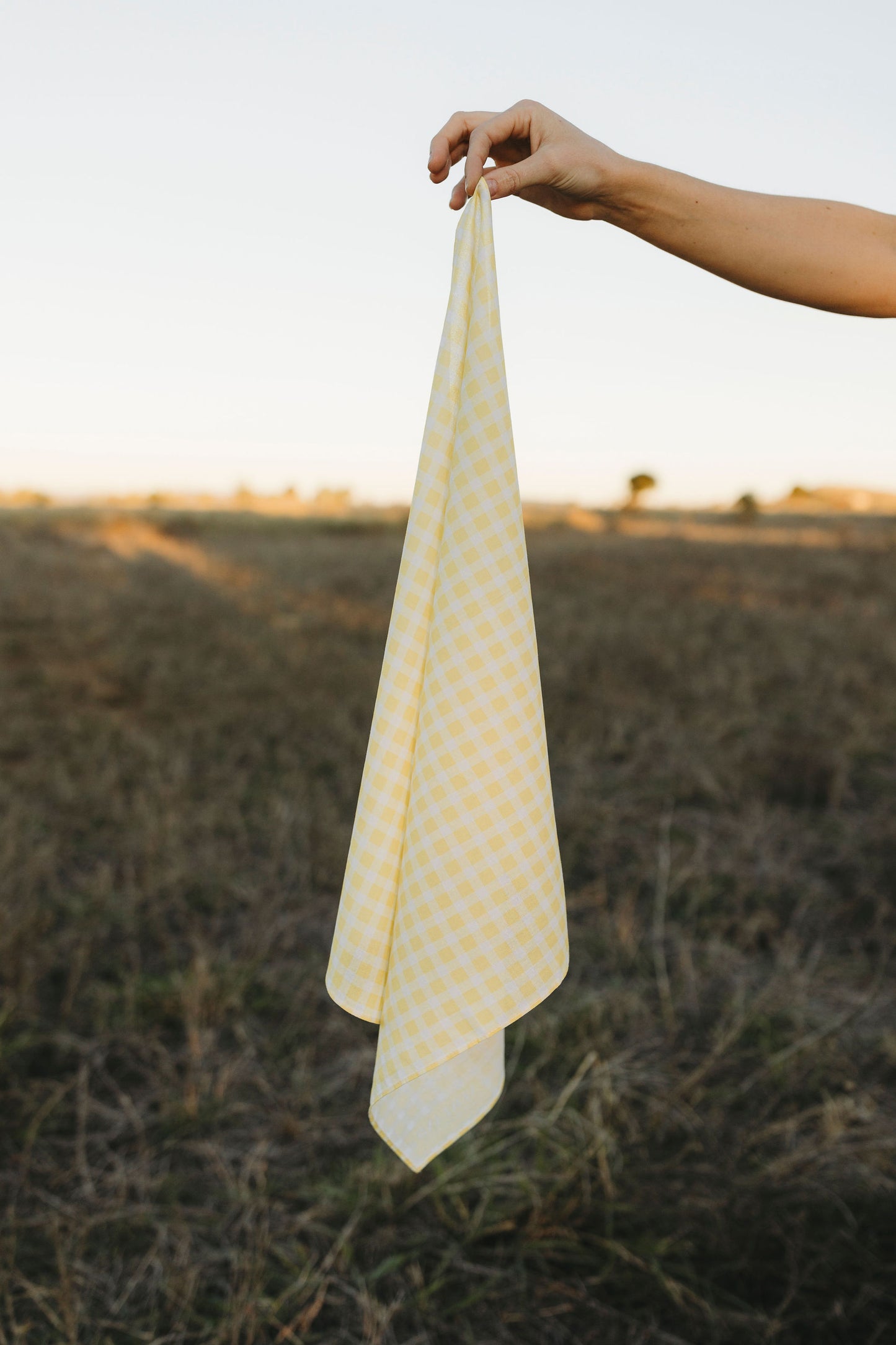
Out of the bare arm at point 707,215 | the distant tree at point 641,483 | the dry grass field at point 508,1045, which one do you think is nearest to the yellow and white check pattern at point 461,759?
the bare arm at point 707,215

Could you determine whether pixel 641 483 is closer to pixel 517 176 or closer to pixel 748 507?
pixel 748 507

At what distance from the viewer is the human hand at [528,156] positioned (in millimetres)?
1092

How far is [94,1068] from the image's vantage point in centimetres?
219

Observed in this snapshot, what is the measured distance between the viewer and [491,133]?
1093 millimetres

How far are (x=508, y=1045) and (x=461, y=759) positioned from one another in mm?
1531

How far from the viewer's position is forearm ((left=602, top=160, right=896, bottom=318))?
1.24 metres

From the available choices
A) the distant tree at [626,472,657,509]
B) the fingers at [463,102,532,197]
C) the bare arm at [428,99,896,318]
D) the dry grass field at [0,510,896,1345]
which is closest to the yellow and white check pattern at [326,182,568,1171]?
the fingers at [463,102,532,197]

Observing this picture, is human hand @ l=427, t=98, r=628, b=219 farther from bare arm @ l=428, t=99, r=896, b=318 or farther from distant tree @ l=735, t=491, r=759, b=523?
distant tree @ l=735, t=491, r=759, b=523

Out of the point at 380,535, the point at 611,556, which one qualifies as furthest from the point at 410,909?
the point at 380,535

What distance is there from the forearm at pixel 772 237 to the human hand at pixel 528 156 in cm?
6

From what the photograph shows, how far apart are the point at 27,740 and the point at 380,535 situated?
38.4 ft

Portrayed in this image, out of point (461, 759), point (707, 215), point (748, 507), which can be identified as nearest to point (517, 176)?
point (707, 215)

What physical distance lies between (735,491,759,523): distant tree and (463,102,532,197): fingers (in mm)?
19232

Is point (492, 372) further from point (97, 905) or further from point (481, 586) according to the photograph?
point (97, 905)
